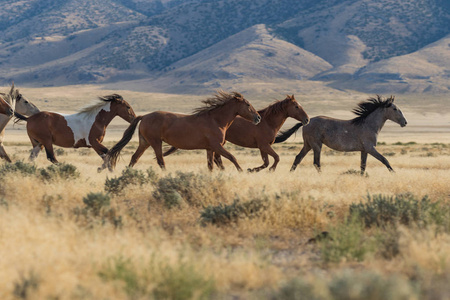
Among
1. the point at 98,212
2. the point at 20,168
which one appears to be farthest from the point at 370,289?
the point at 20,168

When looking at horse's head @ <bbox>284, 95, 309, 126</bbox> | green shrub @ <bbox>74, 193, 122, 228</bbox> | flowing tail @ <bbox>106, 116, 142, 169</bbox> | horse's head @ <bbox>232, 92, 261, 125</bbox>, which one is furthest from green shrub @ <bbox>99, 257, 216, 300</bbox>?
horse's head @ <bbox>284, 95, 309, 126</bbox>

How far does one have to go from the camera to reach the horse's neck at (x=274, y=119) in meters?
14.9

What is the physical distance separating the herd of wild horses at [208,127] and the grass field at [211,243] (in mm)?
2495

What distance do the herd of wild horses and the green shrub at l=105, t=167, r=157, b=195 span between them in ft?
6.11

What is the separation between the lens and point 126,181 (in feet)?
35.3

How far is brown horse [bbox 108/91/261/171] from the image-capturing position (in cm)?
1290

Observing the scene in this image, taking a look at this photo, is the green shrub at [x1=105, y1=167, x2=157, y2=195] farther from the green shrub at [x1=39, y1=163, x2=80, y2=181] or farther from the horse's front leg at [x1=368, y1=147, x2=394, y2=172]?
the horse's front leg at [x1=368, y1=147, x2=394, y2=172]

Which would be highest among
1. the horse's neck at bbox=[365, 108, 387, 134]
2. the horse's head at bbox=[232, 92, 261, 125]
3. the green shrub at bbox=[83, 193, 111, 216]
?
the horse's head at bbox=[232, 92, 261, 125]

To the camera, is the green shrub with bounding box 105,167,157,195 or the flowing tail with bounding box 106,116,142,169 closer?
the green shrub with bounding box 105,167,157,195

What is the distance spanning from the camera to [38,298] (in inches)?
186

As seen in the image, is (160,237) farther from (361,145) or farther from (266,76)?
(266,76)

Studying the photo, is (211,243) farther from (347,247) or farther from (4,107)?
(4,107)

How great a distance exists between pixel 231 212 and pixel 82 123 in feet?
25.8

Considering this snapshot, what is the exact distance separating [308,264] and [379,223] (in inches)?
83.0
